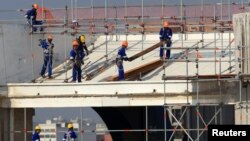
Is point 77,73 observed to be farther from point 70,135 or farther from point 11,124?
point 11,124

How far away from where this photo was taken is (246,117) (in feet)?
168

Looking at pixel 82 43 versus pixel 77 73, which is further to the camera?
pixel 82 43

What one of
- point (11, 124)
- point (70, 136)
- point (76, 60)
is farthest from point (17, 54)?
point (70, 136)

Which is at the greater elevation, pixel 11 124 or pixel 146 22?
pixel 146 22

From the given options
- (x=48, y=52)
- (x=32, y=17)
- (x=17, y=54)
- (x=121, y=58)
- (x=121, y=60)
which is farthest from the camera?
(x=32, y=17)

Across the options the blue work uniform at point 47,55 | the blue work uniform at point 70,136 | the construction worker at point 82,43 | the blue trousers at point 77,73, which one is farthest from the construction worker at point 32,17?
the blue work uniform at point 70,136

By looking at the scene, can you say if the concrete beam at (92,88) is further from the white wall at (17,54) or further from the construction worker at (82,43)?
the construction worker at (82,43)

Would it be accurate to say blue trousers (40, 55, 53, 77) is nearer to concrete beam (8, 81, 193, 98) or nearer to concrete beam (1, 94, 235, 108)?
concrete beam (8, 81, 193, 98)

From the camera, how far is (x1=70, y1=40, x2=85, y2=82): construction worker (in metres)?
57.2

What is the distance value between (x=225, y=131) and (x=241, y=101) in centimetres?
816

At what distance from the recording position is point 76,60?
57188 mm

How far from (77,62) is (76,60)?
0.27 ft

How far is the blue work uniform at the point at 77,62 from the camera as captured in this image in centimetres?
5716

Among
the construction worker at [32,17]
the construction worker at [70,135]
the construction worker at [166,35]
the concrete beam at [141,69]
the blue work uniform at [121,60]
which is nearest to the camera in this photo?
the blue work uniform at [121,60]
